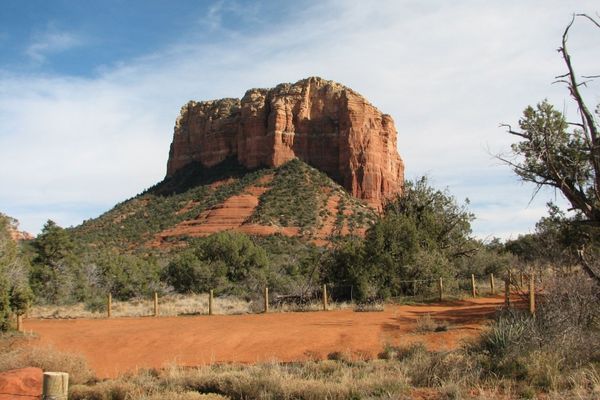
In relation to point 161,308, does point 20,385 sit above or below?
below

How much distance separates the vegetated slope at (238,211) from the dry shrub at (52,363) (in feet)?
153

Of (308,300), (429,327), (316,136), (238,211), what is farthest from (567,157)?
(316,136)

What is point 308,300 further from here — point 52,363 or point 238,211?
point 238,211

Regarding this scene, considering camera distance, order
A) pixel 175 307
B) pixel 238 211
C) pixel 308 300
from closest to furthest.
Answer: pixel 308 300 < pixel 175 307 < pixel 238 211

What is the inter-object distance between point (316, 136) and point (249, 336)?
70.7 meters

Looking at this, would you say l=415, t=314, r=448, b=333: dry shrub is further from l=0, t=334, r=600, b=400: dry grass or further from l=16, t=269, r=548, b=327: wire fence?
l=16, t=269, r=548, b=327: wire fence

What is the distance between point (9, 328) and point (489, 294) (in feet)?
65.9

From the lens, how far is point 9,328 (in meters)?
17.9

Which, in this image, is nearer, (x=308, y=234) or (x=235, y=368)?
(x=235, y=368)

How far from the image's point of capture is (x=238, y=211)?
229 feet

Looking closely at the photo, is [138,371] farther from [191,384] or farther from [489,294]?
[489,294]

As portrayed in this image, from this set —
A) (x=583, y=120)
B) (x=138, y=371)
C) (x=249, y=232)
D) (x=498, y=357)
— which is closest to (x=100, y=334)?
(x=138, y=371)

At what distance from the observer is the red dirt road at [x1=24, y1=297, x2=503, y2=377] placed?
551 inches

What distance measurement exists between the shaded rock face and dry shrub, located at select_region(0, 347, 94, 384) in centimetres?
6820
